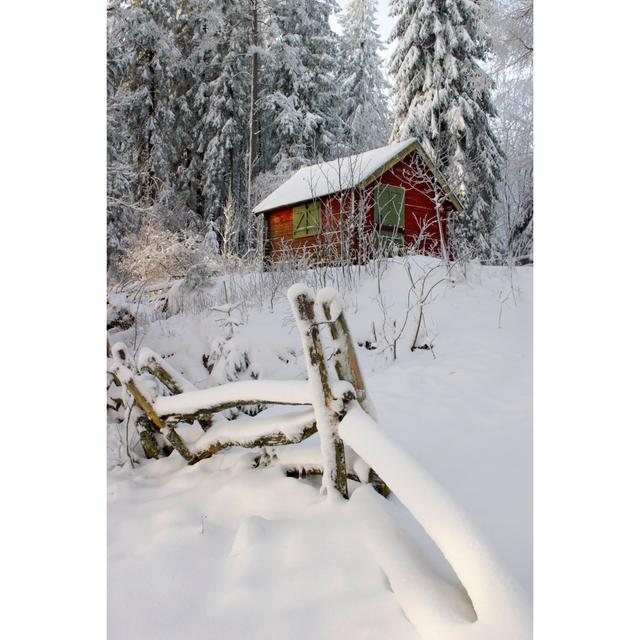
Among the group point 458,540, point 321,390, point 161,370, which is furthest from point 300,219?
point 458,540

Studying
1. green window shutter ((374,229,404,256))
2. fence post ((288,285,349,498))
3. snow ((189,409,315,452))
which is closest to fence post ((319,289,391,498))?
fence post ((288,285,349,498))

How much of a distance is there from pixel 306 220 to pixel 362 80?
2.53 feet

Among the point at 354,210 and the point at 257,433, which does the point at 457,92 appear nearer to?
the point at 354,210

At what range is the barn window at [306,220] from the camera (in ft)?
7.11

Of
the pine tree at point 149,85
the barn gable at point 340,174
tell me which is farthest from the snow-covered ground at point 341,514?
the pine tree at point 149,85

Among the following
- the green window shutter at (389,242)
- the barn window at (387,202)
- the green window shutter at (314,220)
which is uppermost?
the barn window at (387,202)

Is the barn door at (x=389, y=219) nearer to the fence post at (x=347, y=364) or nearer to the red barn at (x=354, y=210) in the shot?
the red barn at (x=354, y=210)

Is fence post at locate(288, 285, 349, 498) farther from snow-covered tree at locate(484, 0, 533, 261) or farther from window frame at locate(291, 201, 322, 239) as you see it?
window frame at locate(291, 201, 322, 239)

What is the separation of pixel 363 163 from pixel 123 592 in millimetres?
2107

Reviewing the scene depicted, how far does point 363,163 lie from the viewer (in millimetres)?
2318
